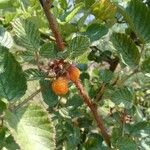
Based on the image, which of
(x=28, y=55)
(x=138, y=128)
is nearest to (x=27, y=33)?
(x=28, y=55)

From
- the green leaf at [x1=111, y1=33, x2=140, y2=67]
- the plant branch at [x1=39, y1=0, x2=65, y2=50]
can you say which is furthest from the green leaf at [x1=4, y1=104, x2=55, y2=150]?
the green leaf at [x1=111, y1=33, x2=140, y2=67]

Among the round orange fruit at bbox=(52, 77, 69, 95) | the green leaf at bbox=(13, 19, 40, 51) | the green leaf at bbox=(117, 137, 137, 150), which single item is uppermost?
the green leaf at bbox=(13, 19, 40, 51)

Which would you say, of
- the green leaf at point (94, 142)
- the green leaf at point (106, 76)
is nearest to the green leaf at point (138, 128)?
the green leaf at point (94, 142)

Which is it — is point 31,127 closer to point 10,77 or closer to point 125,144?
point 10,77

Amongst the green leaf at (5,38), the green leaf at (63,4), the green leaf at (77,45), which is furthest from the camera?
the green leaf at (63,4)

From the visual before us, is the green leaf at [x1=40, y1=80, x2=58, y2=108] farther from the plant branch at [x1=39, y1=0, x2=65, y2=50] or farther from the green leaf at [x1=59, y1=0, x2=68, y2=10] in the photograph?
the green leaf at [x1=59, y1=0, x2=68, y2=10]

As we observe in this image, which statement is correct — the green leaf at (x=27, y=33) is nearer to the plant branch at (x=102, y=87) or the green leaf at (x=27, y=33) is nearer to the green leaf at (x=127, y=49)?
the green leaf at (x=127, y=49)
